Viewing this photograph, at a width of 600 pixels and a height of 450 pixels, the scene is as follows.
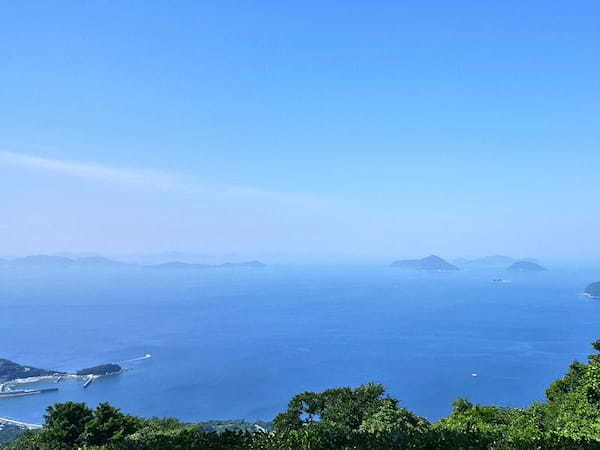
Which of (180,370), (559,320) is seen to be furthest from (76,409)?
(559,320)

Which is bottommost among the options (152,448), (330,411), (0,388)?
(0,388)

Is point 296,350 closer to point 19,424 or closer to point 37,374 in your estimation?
point 37,374

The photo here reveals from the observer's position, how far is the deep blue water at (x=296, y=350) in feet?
268

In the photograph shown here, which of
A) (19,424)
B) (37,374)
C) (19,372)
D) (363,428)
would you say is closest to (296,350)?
(37,374)

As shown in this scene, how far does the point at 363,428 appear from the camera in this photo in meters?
13.4

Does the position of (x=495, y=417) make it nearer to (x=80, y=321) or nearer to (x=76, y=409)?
(x=76, y=409)

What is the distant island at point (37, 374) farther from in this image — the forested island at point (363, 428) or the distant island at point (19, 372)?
the forested island at point (363, 428)

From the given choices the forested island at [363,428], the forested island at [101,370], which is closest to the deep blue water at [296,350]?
the forested island at [101,370]

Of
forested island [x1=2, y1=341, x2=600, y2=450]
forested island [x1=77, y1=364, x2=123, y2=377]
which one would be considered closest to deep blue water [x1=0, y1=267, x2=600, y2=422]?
forested island [x1=77, y1=364, x2=123, y2=377]

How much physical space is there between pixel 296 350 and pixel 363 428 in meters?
106

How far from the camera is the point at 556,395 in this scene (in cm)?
1822

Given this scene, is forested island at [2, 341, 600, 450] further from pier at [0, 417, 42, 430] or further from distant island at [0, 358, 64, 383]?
distant island at [0, 358, 64, 383]

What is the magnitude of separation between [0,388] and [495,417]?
108532 mm

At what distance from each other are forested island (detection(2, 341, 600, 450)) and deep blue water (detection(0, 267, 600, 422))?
60.0 meters
